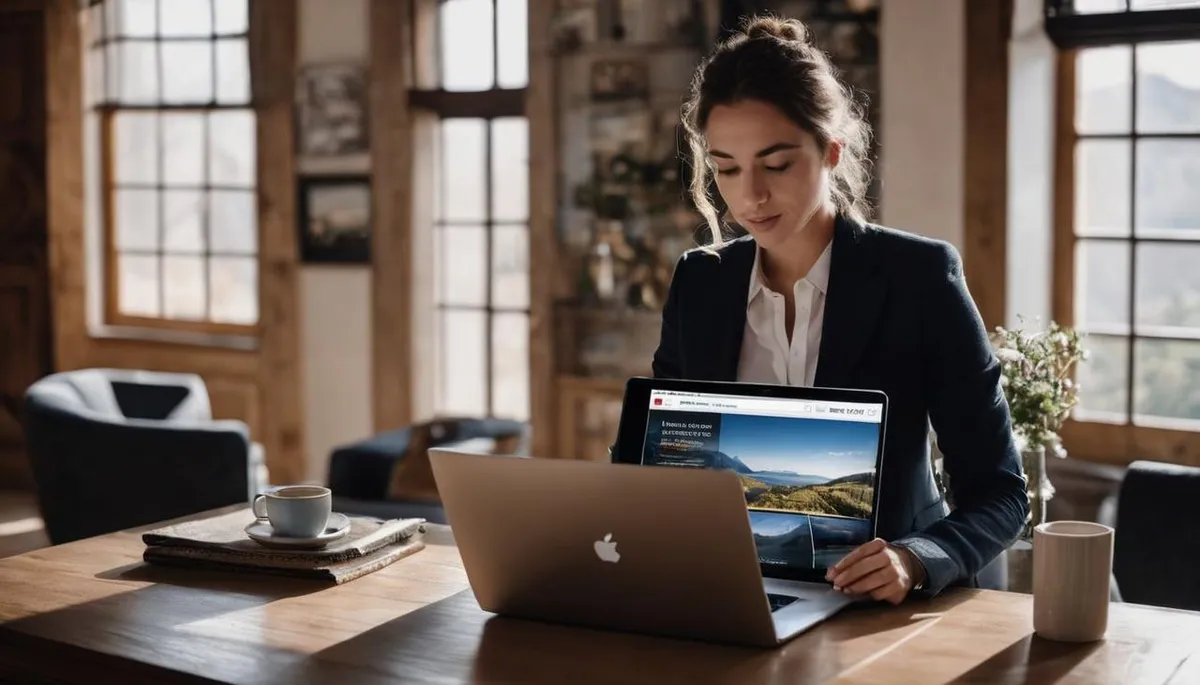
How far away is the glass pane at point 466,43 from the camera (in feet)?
20.9

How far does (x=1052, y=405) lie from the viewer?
2.88 metres

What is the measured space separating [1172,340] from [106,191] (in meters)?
5.32

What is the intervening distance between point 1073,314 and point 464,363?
9.18 ft

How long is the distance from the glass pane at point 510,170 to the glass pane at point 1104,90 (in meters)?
2.39

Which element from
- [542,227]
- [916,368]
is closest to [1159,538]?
[916,368]

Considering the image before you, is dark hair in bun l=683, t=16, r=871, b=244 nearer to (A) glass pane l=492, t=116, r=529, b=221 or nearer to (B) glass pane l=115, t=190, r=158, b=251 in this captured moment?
(A) glass pane l=492, t=116, r=529, b=221

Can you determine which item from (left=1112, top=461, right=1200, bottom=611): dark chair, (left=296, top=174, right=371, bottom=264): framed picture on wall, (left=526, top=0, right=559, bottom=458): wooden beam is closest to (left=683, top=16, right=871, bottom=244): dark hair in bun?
(left=1112, top=461, right=1200, bottom=611): dark chair

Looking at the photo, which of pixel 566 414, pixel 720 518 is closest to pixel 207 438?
pixel 566 414

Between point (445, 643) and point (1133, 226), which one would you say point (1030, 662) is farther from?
point (1133, 226)

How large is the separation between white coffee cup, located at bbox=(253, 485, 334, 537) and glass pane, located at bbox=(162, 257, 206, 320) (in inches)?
208

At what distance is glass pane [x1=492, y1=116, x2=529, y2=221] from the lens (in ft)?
20.9

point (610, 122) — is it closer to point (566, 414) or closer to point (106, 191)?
point (566, 414)

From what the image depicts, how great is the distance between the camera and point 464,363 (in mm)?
6672

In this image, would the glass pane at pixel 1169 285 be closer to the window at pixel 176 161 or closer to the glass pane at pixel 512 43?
the glass pane at pixel 512 43
